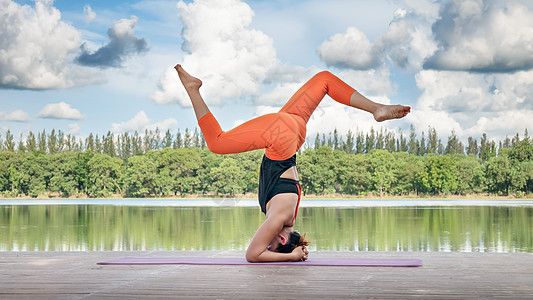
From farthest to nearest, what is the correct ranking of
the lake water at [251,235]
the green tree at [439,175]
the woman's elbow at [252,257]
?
the green tree at [439,175], the lake water at [251,235], the woman's elbow at [252,257]

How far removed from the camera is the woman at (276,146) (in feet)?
17.9

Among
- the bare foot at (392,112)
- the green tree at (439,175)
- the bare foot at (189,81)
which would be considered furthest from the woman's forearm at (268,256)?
the green tree at (439,175)

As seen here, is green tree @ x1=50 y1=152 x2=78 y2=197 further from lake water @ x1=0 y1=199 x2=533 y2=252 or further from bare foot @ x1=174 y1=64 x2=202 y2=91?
bare foot @ x1=174 y1=64 x2=202 y2=91

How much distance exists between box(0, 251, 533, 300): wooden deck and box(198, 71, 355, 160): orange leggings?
1.21m

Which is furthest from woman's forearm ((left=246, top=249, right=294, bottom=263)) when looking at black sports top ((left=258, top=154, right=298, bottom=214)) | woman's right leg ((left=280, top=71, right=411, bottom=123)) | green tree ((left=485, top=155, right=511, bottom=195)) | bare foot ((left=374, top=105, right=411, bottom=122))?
green tree ((left=485, top=155, right=511, bottom=195))

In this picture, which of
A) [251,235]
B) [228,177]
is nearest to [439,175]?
[228,177]

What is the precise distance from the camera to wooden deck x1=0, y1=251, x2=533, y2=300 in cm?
389

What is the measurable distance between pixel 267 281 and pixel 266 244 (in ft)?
3.59

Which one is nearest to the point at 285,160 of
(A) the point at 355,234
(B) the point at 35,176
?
(A) the point at 355,234

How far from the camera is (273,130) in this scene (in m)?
5.57

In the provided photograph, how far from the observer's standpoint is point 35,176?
2685 inches

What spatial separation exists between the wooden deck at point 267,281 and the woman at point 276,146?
0.40m

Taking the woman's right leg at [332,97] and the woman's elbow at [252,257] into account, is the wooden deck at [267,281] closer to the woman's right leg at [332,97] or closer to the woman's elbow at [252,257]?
the woman's elbow at [252,257]

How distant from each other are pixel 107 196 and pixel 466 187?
4473 centimetres
